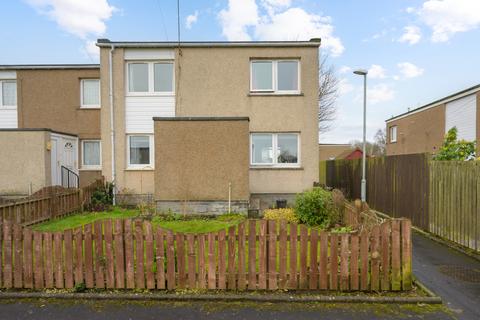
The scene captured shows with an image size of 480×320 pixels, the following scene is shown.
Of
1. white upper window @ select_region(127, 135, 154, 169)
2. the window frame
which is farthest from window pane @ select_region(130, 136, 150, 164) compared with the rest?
the window frame

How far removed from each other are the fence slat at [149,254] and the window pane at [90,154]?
1132cm

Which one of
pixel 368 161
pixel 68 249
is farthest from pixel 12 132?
pixel 368 161

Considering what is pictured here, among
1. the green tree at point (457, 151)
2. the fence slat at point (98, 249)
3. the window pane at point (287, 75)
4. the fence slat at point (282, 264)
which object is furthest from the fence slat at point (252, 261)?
the window pane at point (287, 75)

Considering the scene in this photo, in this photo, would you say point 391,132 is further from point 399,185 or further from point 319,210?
point 319,210

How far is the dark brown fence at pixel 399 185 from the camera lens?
8398 mm

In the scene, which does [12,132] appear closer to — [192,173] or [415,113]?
[192,173]

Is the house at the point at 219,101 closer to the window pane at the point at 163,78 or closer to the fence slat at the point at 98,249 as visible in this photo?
the window pane at the point at 163,78

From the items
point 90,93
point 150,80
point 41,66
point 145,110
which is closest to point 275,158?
point 145,110

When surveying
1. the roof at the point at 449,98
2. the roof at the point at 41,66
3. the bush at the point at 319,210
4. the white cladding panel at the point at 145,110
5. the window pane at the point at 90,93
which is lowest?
the bush at the point at 319,210

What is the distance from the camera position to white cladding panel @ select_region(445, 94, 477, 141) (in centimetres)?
1788

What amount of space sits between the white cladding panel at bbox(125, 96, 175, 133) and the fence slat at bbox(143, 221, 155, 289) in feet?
27.0

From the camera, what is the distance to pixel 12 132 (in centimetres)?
1091

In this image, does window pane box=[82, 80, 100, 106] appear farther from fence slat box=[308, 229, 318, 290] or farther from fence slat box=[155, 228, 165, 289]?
fence slat box=[308, 229, 318, 290]

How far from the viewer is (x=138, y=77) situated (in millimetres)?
12234
